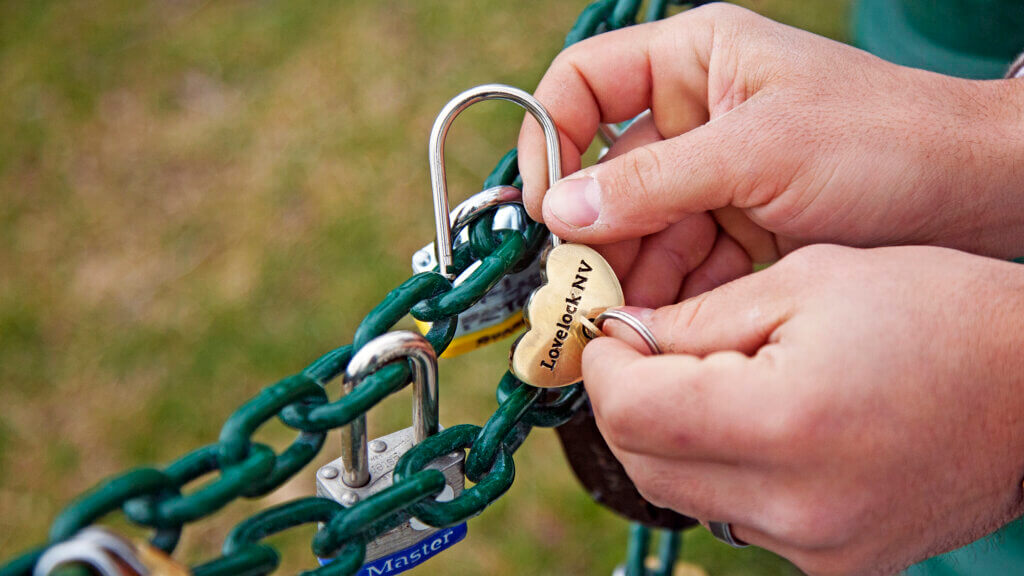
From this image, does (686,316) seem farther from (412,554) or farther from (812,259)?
(412,554)

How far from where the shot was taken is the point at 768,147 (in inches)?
43.0

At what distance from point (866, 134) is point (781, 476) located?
480 millimetres

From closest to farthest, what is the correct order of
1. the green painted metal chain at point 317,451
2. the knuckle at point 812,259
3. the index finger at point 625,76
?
the green painted metal chain at point 317,451, the knuckle at point 812,259, the index finger at point 625,76

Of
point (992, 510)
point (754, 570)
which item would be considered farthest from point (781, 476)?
point (754, 570)

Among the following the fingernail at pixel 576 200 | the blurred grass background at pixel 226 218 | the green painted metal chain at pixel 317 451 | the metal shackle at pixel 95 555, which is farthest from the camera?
the blurred grass background at pixel 226 218

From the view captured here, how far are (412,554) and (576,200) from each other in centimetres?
45

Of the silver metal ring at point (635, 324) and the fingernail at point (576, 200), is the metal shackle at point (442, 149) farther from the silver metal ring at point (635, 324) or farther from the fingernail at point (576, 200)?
the silver metal ring at point (635, 324)

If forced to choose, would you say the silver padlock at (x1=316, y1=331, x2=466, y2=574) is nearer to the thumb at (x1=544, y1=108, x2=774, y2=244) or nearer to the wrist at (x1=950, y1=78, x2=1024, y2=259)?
the thumb at (x1=544, y1=108, x2=774, y2=244)

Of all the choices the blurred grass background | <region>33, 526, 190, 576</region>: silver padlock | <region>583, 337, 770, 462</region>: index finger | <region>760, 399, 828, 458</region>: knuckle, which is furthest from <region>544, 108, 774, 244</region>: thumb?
A: the blurred grass background

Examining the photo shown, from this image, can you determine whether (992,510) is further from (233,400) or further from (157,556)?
(233,400)

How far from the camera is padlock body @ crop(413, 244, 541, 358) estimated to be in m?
1.14

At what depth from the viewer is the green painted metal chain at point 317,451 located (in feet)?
2.40

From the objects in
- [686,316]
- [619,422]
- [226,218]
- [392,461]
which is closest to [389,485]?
[392,461]

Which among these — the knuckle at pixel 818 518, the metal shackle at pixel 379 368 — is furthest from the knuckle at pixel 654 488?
the metal shackle at pixel 379 368
